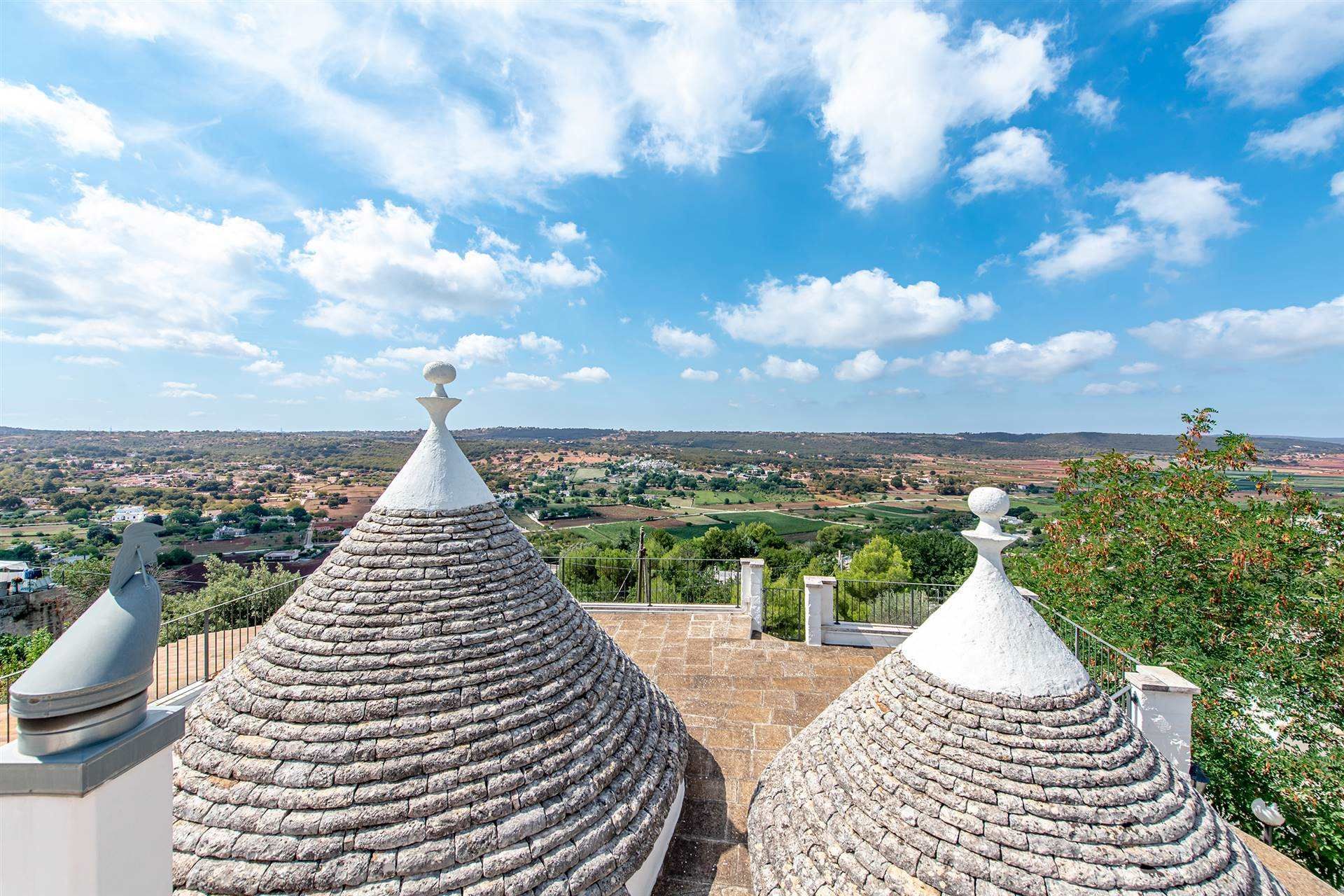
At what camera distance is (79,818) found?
2422 mm

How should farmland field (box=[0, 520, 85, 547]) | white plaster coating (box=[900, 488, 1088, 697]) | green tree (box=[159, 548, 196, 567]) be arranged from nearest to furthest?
1. white plaster coating (box=[900, 488, 1088, 697])
2. green tree (box=[159, 548, 196, 567])
3. farmland field (box=[0, 520, 85, 547])

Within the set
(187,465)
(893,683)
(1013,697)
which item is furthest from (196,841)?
(187,465)

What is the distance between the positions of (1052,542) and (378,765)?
61.2 feet

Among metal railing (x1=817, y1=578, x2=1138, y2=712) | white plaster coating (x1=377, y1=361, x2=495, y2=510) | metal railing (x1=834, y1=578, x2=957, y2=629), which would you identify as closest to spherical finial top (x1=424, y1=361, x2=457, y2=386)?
white plaster coating (x1=377, y1=361, x2=495, y2=510)

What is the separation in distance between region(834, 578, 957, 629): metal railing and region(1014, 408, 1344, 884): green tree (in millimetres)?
3478

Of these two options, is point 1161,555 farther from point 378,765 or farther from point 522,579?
point 378,765

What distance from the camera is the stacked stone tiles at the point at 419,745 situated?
3.99 meters

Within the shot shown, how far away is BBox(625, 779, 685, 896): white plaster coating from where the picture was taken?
16.3 feet

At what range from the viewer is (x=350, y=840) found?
399 cm

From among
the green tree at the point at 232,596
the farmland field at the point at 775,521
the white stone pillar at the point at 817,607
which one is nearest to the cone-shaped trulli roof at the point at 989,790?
the white stone pillar at the point at 817,607

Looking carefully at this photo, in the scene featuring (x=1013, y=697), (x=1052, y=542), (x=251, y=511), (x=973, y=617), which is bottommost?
(x=251, y=511)

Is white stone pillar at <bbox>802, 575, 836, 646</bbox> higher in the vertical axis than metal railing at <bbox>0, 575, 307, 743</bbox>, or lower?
higher

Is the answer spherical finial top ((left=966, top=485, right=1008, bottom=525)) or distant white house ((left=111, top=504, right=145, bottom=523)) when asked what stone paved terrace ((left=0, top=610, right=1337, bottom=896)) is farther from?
spherical finial top ((left=966, top=485, right=1008, bottom=525))

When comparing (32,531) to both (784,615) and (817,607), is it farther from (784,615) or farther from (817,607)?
(817,607)
